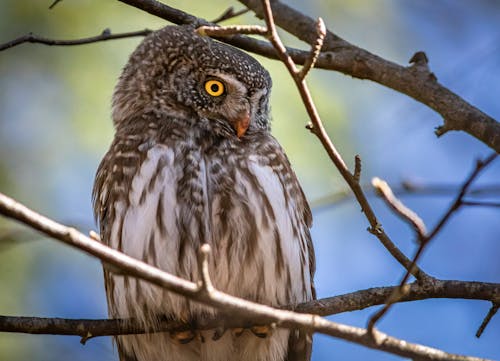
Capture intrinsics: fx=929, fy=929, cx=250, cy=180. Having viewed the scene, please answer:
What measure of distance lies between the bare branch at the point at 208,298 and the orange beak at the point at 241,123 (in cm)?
175

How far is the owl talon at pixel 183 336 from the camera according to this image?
4079 millimetres

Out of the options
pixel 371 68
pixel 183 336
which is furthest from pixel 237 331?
pixel 371 68

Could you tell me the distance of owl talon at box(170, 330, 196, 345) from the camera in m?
4.08

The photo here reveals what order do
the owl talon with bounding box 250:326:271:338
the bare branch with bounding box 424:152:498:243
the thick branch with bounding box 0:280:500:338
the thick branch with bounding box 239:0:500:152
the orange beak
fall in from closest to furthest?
the bare branch with bounding box 424:152:498:243
the thick branch with bounding box 0:280:500:338
the thick branch with bounding box 239:0:500:152
the owl talon with bounding box 250:326:271:338
the orange beak

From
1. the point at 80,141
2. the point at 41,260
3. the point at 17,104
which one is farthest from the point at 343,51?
the point at 17,104

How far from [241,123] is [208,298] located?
191 centimetres

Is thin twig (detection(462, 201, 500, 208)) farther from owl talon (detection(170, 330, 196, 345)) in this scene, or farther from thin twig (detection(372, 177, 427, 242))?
owl talon (detection(170, 330, 196, 345))

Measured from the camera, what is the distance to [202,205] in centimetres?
395

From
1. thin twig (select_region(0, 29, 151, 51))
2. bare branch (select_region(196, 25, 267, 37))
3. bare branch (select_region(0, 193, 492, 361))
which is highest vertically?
thin twig (select_region(0, 29, 151, 51))

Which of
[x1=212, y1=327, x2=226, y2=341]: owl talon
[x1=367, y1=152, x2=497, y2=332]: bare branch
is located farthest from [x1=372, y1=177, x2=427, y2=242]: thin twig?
[x1=212, y1=327, x2=226, y2=341]: owl talon

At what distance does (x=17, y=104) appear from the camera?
7.00 meters

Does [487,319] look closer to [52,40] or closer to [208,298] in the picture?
[208,298]

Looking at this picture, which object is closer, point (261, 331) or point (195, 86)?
point (261, 331)

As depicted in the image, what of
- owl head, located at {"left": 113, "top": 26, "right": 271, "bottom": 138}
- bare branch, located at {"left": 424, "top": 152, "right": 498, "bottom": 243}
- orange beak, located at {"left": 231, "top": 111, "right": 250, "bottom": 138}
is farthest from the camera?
owl head, located at {"left": 113, "top": 26, "right": 271, "bottom": 138}
